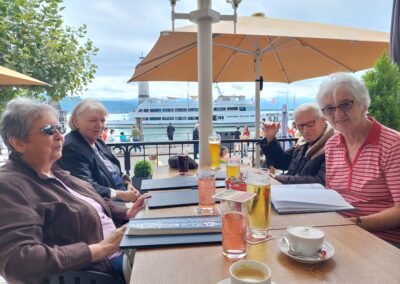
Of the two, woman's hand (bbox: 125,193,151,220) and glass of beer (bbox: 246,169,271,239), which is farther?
woman's hand (bbox: 125,193,151,220)

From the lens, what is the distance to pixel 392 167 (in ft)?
4.55

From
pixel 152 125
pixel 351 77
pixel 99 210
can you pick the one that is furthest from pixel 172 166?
pixel 152 125

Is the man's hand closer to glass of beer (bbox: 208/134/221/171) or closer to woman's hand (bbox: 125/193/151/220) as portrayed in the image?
glass of beer (bbox: 208/134/221/171)

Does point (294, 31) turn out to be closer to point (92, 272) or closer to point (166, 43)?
point (166, 43)

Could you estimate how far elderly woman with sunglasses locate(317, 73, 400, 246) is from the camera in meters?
1.36

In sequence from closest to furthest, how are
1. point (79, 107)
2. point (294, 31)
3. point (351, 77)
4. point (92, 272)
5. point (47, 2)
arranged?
point (92, 272) < point (351, 77) < point (79, 107) < point (294, 31) < point (47, 2)

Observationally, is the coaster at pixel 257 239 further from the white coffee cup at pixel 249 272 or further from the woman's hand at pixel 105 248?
the woman's hand at pixel 105 248

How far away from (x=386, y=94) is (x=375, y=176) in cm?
116

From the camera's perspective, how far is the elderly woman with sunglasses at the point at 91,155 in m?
1.95

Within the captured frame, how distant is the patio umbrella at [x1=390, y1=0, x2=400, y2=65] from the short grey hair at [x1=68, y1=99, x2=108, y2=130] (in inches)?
102

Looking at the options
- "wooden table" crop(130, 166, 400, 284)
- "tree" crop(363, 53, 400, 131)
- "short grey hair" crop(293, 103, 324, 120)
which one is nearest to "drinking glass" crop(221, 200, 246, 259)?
"wooden table" crop(130, 166, 400, 284)

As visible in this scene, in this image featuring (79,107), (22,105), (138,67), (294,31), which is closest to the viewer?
(22,105)

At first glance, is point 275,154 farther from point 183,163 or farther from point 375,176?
point 375,176

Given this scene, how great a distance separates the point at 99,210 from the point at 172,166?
34.7 inches
